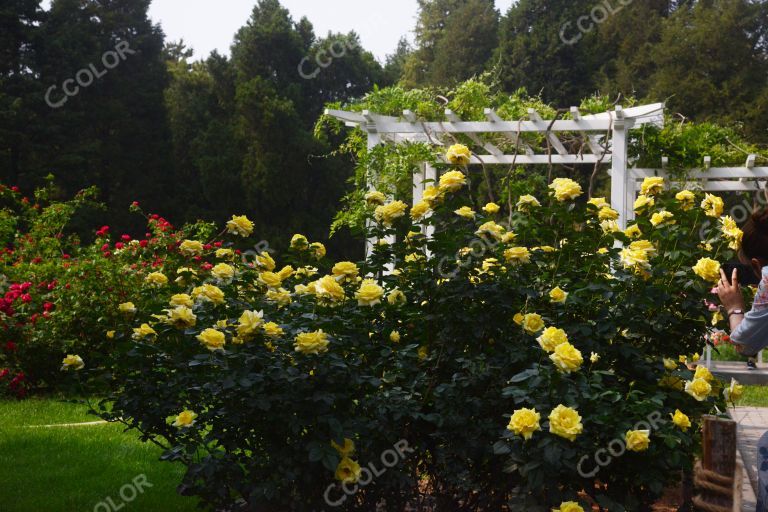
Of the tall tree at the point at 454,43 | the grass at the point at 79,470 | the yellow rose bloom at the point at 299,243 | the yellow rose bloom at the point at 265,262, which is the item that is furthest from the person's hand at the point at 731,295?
the tall tree at the point at 454,43

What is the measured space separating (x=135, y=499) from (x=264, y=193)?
57.5 feet

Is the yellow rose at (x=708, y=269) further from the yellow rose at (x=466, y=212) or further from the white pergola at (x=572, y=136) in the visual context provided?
the white pergola at (x=572, y=136)

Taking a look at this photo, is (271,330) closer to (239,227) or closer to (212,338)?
(212,338)

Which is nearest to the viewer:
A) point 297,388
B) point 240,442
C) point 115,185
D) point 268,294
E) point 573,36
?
point 297,388

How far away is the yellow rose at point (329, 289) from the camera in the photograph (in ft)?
8.67

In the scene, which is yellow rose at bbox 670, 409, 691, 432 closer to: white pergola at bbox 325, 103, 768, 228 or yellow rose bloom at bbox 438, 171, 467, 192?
yellow rose bloom at bbox 438, 171, 467, 192

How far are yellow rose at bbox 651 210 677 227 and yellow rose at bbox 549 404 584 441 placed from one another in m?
1.03

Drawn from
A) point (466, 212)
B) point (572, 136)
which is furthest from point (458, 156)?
point (572, 136)

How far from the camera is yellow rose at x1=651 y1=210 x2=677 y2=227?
2959mm

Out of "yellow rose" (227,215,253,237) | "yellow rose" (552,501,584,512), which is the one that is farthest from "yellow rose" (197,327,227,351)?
"yellow rose" (552,501,584,512)

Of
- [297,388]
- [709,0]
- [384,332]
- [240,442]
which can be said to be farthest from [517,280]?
→ [709,0]

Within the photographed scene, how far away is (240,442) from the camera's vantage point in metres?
2.65

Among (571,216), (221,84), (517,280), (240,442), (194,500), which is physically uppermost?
(221,84)

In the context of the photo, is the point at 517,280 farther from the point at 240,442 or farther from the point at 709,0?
the point at 709,0
